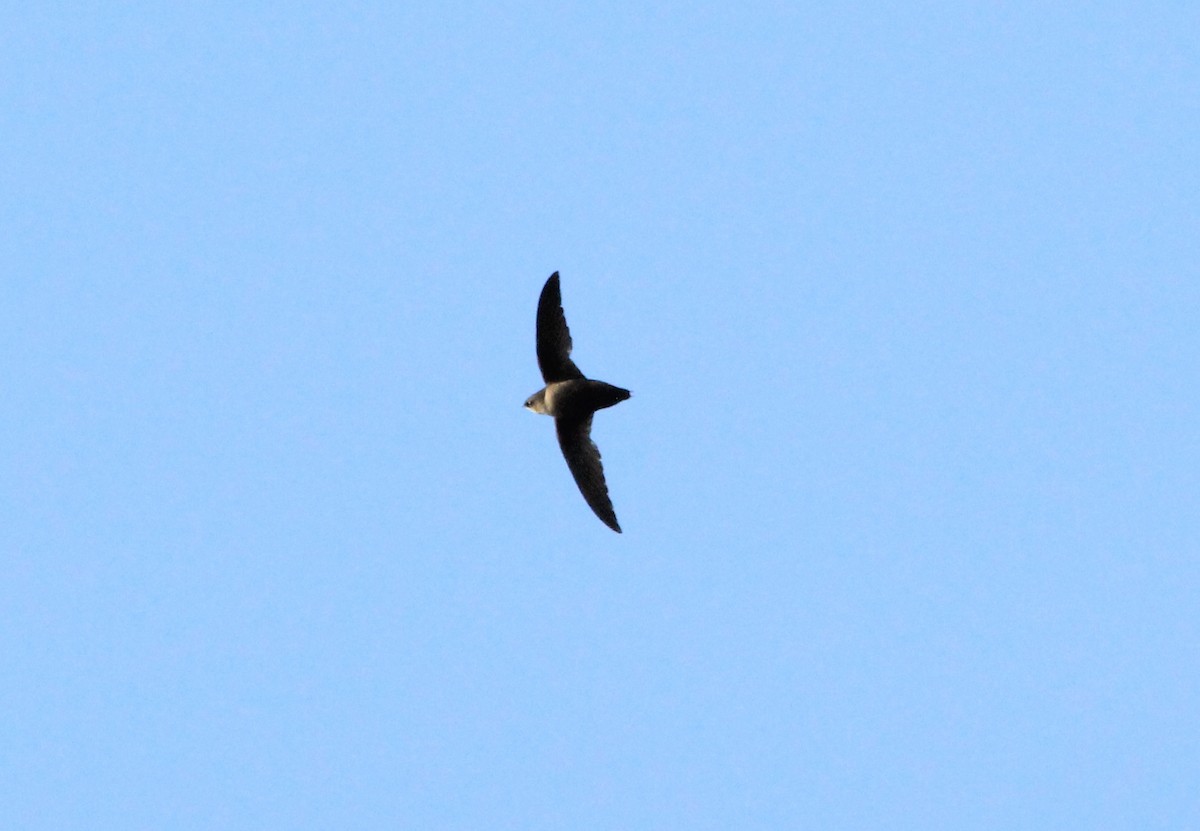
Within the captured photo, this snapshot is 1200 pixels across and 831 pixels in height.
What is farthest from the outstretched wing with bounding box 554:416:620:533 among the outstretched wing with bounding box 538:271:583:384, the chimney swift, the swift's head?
the outstretched wing with bounding box 538:271:583:384

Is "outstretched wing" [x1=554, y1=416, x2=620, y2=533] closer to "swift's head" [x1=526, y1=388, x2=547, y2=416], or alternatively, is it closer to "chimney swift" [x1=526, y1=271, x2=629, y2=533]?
"chimney swift" [x1=526, y1=271, x2=629, y2=533]

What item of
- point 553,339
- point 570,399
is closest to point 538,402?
point 570,399

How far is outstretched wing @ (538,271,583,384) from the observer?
24.6 m

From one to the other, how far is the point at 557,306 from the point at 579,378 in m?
1.03

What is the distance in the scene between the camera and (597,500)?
24766 mm

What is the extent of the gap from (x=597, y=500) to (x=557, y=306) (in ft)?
8.88

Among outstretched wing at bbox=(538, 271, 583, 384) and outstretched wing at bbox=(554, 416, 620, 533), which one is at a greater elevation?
outstretched wing at bbox=(538, 271, 583, 384)

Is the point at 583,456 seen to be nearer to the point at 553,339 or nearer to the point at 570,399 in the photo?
the point at 570,399

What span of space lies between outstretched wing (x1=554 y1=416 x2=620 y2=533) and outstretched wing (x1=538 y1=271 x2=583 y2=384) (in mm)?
648

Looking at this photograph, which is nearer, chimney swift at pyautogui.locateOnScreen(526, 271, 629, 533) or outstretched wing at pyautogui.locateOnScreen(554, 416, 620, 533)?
chimney swift at pyautogui.locateOnScreen(526, 271, 629, 533)

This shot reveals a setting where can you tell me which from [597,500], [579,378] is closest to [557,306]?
[579,378]

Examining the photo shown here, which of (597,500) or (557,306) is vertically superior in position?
(557,306)

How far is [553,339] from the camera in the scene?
24703 mm

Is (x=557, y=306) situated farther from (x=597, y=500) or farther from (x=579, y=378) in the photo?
(x=597, y=500)
